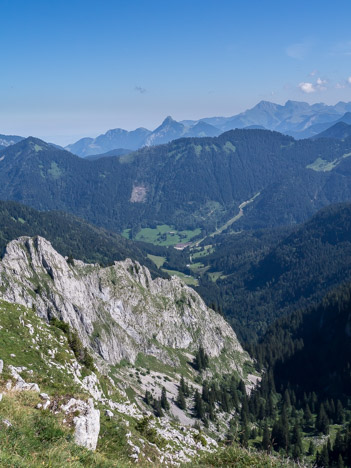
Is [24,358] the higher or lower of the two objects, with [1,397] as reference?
lower

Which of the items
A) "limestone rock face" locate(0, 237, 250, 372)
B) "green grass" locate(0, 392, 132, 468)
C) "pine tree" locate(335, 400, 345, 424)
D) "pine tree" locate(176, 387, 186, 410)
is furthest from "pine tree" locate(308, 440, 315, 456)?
"green grass" locate(0, 392, 132, 468)

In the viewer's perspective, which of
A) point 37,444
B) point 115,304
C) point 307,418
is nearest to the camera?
point 37,444

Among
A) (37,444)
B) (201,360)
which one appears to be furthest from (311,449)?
(37,444)

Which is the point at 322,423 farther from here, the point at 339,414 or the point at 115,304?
the point at 115,304

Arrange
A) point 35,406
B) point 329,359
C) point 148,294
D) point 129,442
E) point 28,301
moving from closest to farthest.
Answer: point 35,406 → point 129,442 → point 28,301 → point 148,294 → point 329,359

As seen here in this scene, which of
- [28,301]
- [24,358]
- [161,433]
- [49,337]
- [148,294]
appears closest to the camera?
[24,358]

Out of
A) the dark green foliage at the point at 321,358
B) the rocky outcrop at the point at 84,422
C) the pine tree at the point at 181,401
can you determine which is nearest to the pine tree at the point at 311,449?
the dark green foliage at the point at 321,358

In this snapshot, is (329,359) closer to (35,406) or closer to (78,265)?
(78,265)

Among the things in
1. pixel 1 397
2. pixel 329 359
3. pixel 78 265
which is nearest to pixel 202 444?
pixel 1 397
